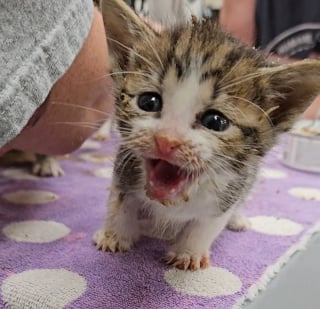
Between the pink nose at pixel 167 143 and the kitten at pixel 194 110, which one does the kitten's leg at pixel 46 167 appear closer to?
the kitten at pixel 194 110

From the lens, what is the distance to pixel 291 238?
102cm

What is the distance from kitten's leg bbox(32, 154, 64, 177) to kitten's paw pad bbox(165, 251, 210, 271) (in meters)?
0.60

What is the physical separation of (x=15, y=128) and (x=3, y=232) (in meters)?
0.32

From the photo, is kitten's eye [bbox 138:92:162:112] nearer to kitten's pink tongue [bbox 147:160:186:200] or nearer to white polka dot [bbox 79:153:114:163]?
kitten's pink tongue [bbox 147:160:186:200]

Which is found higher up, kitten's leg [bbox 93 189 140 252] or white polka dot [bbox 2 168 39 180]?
kitten's leg [bbox 93 189 140 252]

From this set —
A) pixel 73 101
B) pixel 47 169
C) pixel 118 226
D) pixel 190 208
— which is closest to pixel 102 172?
pixel 47 169

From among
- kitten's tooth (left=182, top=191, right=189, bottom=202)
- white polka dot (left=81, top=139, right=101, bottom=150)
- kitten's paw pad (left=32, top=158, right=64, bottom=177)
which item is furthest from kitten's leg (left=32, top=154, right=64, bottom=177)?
kitten's tooth (left=182, top=191, right=189, bottom=202)

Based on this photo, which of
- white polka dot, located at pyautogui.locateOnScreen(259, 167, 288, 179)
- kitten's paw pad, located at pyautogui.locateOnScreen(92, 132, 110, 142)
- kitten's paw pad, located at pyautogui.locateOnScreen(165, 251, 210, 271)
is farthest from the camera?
kitten's paw pad, located at pyautogui.locateOnScreen(92, 132, 110, 142)

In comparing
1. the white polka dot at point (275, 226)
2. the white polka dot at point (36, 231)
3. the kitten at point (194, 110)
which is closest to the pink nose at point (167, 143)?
the kitten at point (194, 110)

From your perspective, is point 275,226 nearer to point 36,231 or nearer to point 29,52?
point 36,231

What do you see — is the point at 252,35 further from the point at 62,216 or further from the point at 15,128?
the point at 15,128

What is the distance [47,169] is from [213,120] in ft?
2.60

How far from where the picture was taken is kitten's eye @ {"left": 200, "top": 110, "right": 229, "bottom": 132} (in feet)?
2.26

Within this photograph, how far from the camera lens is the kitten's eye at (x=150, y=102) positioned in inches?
27.8
